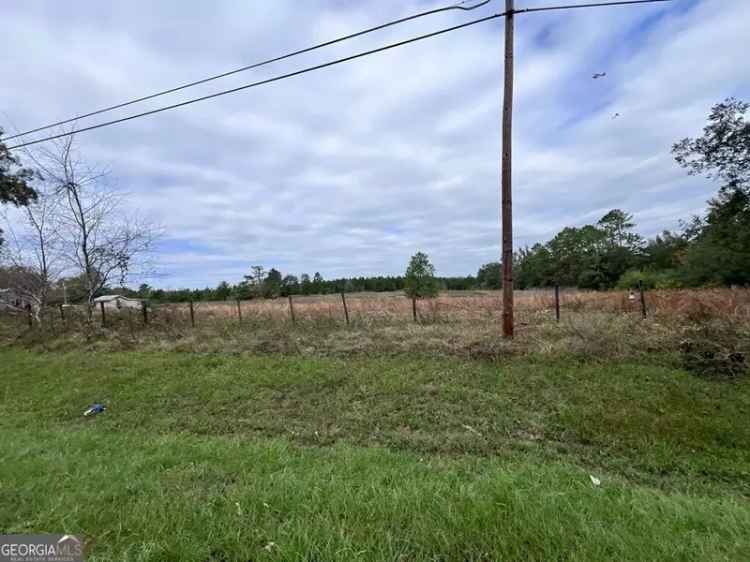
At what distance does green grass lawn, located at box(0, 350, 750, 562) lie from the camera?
1.89 meters

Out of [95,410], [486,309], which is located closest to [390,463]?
[95,410]

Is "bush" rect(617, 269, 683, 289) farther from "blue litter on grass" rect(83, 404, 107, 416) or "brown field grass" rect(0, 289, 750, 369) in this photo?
"blue litter on grass" rect(83, 404, 107, 416)

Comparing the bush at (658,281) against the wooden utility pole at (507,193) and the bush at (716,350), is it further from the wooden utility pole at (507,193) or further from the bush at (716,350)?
the wooden utility pole at (507,193)

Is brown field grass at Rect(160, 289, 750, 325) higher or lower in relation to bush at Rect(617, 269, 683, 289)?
lower

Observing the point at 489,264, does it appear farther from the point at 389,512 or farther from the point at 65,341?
the point at 389,512

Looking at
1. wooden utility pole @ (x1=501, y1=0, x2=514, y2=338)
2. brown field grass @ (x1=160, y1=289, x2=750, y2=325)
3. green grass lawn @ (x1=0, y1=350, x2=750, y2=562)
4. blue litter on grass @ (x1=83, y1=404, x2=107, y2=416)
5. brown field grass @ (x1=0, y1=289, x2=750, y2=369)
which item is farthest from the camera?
brown field grass @ (x1=160, y1=289, x2=750, y2=325)

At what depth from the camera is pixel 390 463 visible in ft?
10.5

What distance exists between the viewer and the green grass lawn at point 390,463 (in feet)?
6.21

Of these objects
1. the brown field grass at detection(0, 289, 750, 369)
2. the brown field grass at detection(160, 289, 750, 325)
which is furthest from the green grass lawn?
the brown field grass at detection(160, 289, 750, 325)

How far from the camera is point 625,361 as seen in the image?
5832 mm

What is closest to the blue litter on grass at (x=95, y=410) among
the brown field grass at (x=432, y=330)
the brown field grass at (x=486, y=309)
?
the brown field grass at (x=432, y=330)

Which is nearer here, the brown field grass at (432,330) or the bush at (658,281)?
the brown field grass at (432,330)

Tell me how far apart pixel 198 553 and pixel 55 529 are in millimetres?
946

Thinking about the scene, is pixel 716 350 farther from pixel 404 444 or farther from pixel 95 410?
pixel 95 410
